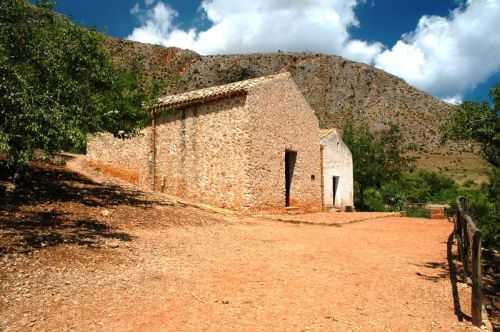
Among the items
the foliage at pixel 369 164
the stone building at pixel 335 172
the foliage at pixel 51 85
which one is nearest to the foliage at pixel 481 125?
the foliage at pixel 51 85

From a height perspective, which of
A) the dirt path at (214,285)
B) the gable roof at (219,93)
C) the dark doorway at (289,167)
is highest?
the gable roof at (219,93)

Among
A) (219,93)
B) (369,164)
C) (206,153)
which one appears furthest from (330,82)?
(206,153)

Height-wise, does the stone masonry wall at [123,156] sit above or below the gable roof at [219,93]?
below

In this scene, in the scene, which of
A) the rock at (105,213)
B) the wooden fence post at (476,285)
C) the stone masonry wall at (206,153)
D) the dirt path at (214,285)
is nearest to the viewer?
the dirt path at (214,285)

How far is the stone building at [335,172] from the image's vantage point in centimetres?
2049

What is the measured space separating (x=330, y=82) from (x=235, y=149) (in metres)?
46.9

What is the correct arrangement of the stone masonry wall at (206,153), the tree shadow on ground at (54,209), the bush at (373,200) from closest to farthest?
1. the tree shadow on ground at (54,209)
2. the stone masonry wall at (206,153)
3. the bush at (373,200)

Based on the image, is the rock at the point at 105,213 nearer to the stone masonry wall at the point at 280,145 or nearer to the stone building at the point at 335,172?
the stone masonry wall at the point at 280,145

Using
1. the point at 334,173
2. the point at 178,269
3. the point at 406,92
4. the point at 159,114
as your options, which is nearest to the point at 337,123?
the point at 406,92

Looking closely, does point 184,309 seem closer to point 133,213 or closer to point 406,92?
point 133,213

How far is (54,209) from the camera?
361 inches

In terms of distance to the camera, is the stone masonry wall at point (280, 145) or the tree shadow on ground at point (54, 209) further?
the stone masonry wall at point (280, 145)

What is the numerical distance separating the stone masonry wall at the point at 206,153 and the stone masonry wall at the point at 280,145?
539 mm

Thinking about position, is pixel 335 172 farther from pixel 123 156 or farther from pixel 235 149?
pixel 123 156
